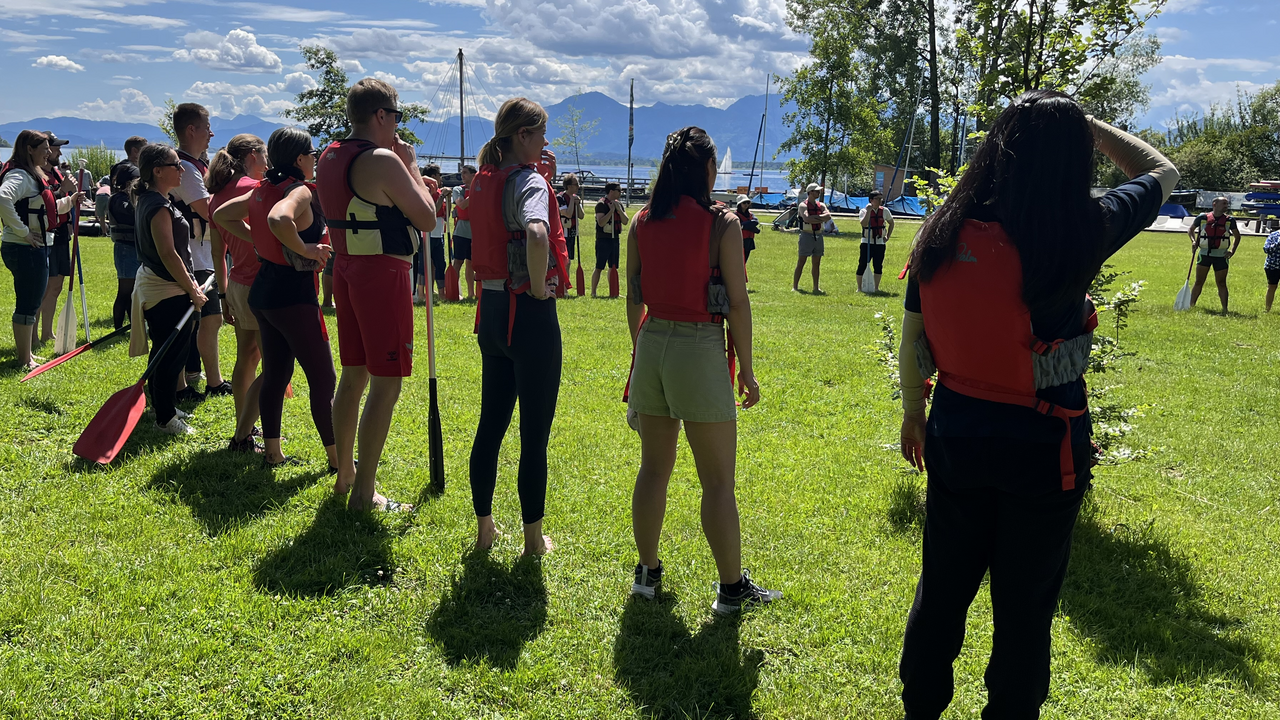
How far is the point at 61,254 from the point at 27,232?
1.27 metres

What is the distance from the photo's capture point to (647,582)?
379 centimetres

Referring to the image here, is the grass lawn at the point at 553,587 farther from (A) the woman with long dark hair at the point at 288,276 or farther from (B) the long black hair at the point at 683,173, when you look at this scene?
(B) the long black hair at the point at 683,173

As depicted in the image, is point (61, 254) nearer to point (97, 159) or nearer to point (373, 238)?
point (373, 238)

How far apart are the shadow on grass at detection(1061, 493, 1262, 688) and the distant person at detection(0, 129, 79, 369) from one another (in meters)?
8.80

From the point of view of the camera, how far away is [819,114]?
35000 mm

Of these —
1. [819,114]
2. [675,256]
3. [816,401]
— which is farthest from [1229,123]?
[675,256]

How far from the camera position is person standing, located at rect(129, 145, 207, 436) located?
217 inches

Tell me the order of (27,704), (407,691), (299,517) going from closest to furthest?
(27,704) < (407,691) < (299,517)

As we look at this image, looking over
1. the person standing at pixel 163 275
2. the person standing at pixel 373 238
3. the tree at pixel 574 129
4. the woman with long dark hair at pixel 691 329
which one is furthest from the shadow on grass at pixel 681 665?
the tree at pixel 574 129

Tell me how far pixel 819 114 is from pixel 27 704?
35.7 meters

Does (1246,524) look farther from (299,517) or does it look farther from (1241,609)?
(299,517)

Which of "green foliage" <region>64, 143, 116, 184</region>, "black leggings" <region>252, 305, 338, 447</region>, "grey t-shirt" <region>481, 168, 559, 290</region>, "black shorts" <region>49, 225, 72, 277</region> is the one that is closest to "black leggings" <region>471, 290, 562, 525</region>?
"grey t-shirt" <region>481, 168, 559, 290</region>

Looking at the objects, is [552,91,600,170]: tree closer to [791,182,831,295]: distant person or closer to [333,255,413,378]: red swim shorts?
[791,182,831,295]: distant person

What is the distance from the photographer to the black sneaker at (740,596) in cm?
367
